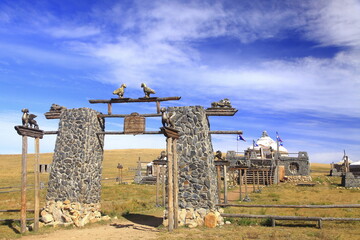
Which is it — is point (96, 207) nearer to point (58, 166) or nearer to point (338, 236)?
point (58, 166)

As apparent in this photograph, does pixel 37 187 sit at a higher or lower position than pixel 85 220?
higher

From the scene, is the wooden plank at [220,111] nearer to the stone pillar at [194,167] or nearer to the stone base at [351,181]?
the stone pillar at [194,167]

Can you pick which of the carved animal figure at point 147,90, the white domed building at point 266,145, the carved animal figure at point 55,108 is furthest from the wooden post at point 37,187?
the white domed building at point 266,145

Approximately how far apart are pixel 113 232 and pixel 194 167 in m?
3.94

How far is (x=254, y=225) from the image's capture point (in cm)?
1259

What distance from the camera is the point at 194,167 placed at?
12789 millimetres

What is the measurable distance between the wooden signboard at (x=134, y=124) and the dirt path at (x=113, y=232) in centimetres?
399

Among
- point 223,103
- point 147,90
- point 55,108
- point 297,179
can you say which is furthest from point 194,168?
point 297,179

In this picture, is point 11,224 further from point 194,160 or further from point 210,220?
→ point 210,220

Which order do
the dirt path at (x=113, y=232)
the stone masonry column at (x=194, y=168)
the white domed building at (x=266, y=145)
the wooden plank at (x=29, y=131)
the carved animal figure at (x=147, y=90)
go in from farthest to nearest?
the white domed building at (x=266, y=145) < the carved animal figure at (x=147, y=90) < the stone masonry column at (x=194, y=168) < the wooden plank at (x=29, y=131) < the dirt path at (x=113, y=232)

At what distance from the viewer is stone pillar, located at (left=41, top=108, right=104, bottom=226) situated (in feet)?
45.1

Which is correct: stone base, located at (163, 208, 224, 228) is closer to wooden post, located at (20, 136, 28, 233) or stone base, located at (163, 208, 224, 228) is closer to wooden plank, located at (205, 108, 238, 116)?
wooden plank, located at (205, 108, 238, 116)

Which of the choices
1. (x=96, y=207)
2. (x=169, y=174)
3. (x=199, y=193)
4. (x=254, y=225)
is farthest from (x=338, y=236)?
(x=96, y=207)

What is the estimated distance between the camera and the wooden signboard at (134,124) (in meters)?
14.1
